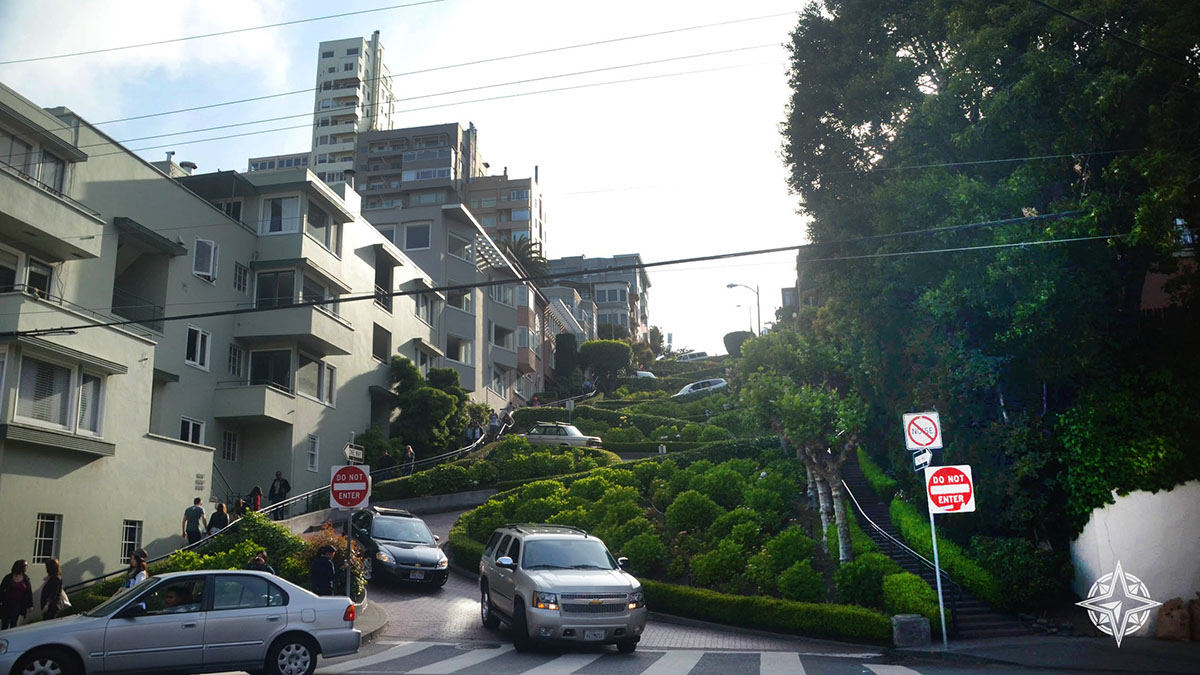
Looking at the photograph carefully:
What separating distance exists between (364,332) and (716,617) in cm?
2526

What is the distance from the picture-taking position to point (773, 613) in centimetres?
1761

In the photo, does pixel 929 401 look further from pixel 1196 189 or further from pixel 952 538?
pixel 1196 189

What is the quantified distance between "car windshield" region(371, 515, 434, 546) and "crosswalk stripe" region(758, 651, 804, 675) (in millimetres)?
10933

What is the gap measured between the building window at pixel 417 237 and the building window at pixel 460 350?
525cm

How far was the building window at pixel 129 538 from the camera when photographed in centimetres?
2314

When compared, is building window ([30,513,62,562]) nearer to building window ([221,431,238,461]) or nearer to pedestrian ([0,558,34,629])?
pedestrian ([0,558,34,629])

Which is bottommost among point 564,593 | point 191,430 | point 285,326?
point 564,593

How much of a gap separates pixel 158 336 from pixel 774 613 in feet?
66.2

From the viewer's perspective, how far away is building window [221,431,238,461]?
31.8 metres

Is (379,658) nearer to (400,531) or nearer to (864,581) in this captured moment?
(864,581)

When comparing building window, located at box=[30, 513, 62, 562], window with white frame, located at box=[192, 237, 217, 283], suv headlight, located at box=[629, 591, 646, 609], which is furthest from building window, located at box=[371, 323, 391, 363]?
suv headlight, located at box=[629, 591, 646, 609]

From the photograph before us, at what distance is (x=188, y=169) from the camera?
1601 inches

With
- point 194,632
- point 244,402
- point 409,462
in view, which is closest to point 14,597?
point 194,632

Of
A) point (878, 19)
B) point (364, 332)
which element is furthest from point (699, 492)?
point (364, 332)
